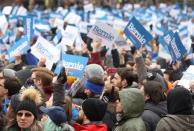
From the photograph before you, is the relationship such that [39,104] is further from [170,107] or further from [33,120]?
[170,107]

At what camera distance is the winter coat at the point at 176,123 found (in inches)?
233

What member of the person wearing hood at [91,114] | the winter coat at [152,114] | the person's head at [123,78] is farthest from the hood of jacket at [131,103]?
the person's head at [123,78]

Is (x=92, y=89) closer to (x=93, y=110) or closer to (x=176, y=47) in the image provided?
(x=93, y=110)

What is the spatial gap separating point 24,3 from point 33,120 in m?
33.5

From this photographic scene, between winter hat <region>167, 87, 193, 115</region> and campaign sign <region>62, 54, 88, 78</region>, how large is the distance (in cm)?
259

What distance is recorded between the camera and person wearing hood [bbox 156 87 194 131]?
19.4ft

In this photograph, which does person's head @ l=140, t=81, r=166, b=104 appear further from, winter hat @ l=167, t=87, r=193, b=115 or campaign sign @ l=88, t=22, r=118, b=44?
campaign sign @ l=88, t=22, r=118, b=44

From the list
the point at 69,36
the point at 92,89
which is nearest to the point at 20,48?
the point at 69,36

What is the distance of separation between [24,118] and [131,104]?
1.04m

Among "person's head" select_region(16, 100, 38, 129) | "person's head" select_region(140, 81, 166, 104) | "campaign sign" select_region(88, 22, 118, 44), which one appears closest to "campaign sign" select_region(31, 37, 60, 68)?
"campaign sign" select_region(88, 22, 118, 44)

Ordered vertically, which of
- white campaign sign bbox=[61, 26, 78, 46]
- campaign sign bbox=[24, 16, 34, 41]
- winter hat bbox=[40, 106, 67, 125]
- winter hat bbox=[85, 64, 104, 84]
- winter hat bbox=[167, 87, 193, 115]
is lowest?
white campaign sign bbox=[61, 26, 78, 46]

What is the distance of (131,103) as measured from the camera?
6.29m

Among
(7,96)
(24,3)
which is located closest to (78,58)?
(7,96)

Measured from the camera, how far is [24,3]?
128ft
